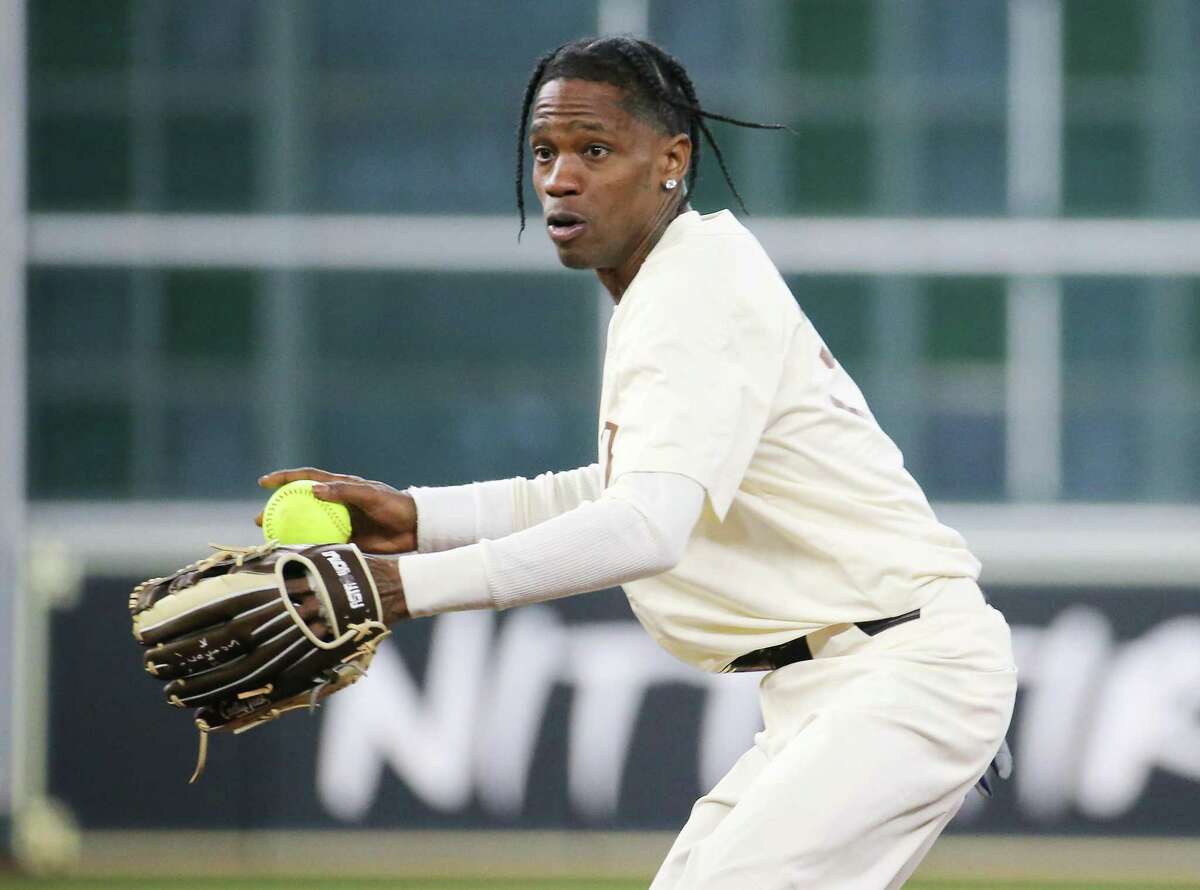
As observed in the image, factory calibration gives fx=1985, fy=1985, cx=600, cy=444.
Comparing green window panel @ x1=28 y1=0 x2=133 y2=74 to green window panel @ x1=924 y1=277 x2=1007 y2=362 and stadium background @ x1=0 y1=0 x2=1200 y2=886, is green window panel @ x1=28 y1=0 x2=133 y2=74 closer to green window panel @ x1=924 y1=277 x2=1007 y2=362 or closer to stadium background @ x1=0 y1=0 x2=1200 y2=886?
stadium background @ x1=0 y1=0 x2=1200 y2=886

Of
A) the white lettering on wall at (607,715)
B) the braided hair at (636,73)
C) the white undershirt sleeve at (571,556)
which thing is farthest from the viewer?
the white lettering on wall at (607,715)

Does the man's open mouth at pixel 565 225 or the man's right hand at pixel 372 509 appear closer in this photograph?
the man's open mouth at pixel 565 225

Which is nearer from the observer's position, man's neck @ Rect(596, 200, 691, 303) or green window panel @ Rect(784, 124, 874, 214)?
man's neck @ Rect(596, 200, 691, 303)

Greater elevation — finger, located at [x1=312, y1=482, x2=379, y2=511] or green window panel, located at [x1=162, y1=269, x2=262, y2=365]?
green window panel, located at [x1=162, y1=269, x2=262, y2=365]

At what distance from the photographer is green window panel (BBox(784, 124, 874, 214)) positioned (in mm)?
8883

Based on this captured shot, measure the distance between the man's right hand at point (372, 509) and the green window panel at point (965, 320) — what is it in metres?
5.71

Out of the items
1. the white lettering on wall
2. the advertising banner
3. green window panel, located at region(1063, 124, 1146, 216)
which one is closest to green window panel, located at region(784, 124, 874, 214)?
green window panel, located at region(1063, 124, 1146, 216)

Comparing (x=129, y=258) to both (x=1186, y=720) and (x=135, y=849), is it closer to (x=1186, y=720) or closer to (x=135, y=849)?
(x=135, y=849)

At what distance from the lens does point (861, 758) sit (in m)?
2.97

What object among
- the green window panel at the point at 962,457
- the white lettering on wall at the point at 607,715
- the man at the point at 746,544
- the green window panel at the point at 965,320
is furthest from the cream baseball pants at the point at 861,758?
the green window panel at the point at 965,320

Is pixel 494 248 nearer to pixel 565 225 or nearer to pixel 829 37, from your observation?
pixel 829 37

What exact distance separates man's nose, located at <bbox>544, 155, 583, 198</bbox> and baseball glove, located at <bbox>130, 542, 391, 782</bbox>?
2.35 feet

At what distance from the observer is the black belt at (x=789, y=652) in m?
3.09

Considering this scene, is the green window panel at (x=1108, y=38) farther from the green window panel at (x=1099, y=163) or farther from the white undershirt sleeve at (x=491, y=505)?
the white undershirt sleeve at (x=491, y=505)
